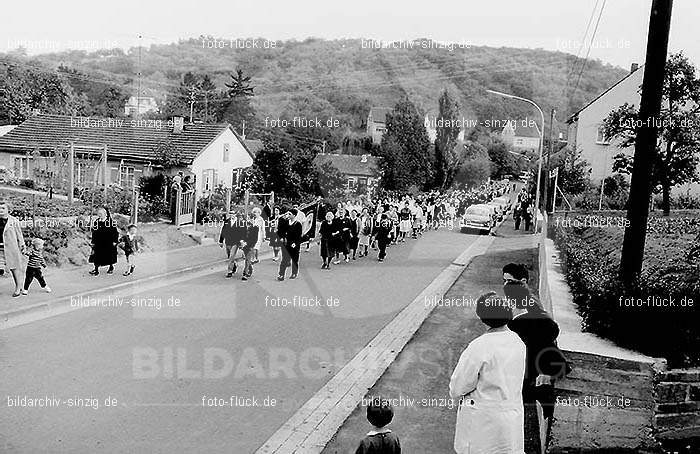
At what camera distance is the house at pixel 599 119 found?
135ft

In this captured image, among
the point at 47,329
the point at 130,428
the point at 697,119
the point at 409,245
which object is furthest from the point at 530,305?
the point at 409,245

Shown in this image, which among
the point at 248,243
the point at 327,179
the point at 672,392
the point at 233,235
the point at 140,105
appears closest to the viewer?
the point at 672,392

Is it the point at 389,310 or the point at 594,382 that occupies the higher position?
the point at 594,382

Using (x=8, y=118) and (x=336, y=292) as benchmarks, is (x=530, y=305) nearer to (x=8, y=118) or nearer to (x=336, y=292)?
(x=336, y=292)

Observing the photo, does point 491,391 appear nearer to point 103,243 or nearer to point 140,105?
point 103,243

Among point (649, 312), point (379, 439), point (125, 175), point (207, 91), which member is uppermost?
point (207, 91)

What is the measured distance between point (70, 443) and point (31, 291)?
22.2 feet

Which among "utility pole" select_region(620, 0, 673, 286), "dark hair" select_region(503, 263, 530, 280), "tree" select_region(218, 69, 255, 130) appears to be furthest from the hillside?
"dark hair" select_region(503, 263, 530, 280)

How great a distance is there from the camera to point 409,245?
26.3m

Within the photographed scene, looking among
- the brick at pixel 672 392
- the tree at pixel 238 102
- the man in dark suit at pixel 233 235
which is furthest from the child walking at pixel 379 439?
the tree at pixel 238 102

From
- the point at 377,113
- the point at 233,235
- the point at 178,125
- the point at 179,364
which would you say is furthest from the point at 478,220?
the point at 377,113

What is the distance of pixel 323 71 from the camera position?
88188mm

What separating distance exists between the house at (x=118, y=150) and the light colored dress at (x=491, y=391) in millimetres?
26612

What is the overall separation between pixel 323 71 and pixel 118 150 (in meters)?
57.4
